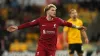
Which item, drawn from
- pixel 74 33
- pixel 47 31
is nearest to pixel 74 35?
pixel 74 33

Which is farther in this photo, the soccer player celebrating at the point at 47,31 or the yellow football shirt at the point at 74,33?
the yellow football shirt at the point at 74,33

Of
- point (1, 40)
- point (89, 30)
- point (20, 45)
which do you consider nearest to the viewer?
point (1, 40)

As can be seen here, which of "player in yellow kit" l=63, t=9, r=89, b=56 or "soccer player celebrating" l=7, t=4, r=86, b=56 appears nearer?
"soccer player celebrating" l=7, t=4, r=86, b=56

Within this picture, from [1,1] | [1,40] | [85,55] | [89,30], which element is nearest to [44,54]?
[85,55]

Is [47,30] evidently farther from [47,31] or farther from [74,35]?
[74,35]

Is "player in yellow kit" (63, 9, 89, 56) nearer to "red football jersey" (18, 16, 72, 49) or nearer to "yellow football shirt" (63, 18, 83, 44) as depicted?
"yellow football shirt" (63, 18, 83, 44)

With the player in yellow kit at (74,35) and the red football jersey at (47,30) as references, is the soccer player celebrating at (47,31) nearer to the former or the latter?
the red football jersey at (47,30)

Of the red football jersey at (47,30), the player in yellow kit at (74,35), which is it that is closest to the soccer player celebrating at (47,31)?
the red football jersey at (47,30)

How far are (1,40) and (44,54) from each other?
733 cm

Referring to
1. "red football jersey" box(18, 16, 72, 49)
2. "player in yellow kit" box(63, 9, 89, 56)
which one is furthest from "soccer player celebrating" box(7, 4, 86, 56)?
"player in yellow kit" box(63, 9, 89, 56)

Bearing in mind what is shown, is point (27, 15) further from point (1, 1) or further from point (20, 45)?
point (20, 45)

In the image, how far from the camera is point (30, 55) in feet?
52.6

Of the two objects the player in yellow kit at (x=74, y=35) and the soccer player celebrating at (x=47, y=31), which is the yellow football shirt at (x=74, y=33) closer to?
the player in yellow kit at (x=74, y=35)

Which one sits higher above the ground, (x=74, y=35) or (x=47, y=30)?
(x=47, y=30)
